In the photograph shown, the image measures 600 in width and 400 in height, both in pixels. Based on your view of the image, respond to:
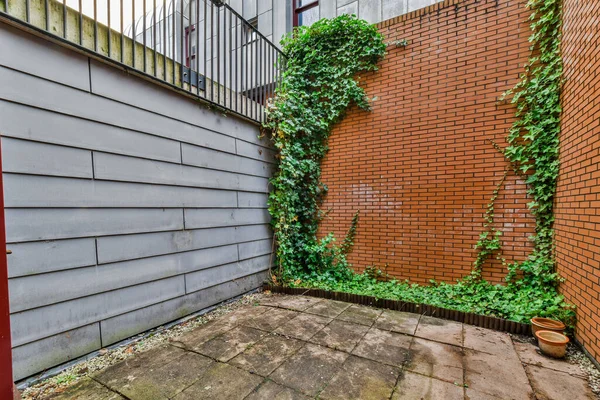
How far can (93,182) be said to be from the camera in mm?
2232

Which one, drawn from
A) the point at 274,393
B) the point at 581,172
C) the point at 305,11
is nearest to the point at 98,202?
the point at 274,393

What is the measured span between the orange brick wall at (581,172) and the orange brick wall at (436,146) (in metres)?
0.56

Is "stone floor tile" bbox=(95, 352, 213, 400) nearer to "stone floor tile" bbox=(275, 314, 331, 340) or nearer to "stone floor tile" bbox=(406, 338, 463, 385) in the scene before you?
"stone floor tile" bbox=(275, 314, 331, 340)

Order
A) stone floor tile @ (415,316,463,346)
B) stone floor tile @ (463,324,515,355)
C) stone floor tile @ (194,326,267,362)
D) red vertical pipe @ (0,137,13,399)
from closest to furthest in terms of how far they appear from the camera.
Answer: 1. red vertical pipe @ (0,137,13,399)
2. stone floor tile @ (194,326,267,362)
3. stone floor tile @ (463,324,515,355)
4. stone floor tile @ (415,316,463,346)

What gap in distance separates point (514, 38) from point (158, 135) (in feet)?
15.1

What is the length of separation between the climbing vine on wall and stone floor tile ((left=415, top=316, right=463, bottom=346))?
159cm

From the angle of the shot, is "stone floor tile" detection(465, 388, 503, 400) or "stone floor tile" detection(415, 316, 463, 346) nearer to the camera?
"stone floor tile" detection(465, 388, 503, 400)

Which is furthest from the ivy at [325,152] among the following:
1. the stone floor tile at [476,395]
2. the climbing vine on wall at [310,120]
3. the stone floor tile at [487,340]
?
the stone floor tile at [476,395]

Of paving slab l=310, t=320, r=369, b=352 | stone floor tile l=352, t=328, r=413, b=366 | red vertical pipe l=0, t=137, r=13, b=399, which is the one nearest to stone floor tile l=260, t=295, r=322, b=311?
paving slab l=310, t=320, r=369, b=352

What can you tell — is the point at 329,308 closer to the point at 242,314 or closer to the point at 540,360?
the point at 242,314

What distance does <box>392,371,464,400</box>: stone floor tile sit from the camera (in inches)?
71.3

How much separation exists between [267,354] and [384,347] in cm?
109

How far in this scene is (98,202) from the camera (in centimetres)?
226

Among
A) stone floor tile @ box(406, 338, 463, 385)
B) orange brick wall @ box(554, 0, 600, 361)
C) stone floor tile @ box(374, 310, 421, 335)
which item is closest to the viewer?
stone floor tile @ box(406, 338, 463, 385)
